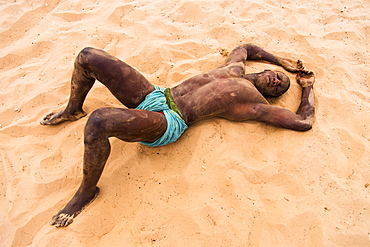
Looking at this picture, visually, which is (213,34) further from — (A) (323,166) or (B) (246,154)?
(A) (323,166)

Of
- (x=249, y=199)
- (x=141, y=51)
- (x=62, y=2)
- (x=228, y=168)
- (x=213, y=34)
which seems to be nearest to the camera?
(x=249, y=199)

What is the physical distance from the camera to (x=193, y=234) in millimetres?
1898

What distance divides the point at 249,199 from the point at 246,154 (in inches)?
17.5

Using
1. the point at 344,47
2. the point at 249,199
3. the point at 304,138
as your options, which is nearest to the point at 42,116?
the point at 249,199

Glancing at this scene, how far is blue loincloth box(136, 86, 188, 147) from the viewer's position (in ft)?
7.63

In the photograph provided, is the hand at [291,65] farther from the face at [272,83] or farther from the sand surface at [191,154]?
the face at [272,83]

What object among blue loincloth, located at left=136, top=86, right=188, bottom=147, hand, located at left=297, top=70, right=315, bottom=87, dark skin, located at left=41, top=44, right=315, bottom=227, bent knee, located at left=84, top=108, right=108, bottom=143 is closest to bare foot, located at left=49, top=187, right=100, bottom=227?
dark skin, located at left=41, top=44, right=315, bottom=227

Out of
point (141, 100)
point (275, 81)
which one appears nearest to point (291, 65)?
point (275, 81)

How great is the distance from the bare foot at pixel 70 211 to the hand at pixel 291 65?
8.97ft

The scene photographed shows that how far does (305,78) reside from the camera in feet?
9.89

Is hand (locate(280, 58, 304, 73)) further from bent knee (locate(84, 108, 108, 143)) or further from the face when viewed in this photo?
bent knee (locate(84, 108, 108, 143))

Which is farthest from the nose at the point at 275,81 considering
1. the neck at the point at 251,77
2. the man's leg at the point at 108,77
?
the man's leg at the point at 108,77

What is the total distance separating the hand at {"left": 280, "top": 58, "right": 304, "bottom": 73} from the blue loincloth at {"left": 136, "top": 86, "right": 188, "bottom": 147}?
5.47 feet

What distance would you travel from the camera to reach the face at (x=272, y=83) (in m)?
→ 2.72
